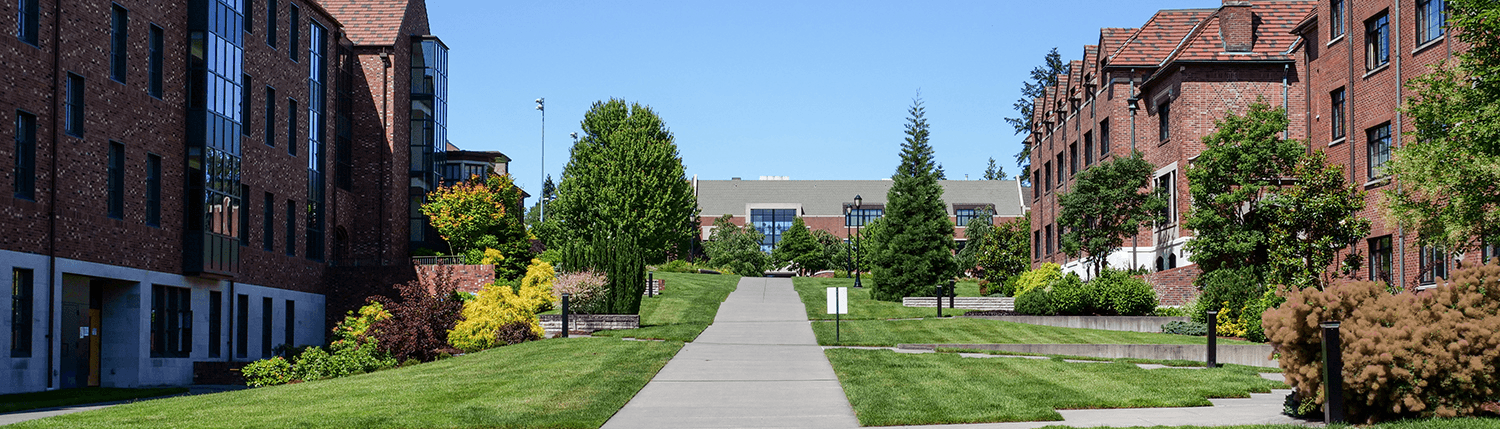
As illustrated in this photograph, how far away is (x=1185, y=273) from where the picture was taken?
40.9 metres

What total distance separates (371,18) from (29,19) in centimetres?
2934

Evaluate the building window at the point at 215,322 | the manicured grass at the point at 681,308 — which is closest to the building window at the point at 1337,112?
the manicured grass at the point at 681,308

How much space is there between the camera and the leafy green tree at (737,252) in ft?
300

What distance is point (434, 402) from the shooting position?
17.2 meters

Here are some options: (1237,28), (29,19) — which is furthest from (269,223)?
(1237,28)

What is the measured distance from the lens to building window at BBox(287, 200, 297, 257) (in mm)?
46656

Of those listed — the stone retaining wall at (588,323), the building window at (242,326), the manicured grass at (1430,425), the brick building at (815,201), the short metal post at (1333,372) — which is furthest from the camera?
the brick building at (815,201)

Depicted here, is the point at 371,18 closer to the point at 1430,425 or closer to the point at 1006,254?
the point at 1006,254

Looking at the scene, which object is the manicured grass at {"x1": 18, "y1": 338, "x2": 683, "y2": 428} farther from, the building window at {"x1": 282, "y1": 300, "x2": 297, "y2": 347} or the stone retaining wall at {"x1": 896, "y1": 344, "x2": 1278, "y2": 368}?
the building window at {"x1": 282, "y1": 300, "x2": 297, "y2": 347}

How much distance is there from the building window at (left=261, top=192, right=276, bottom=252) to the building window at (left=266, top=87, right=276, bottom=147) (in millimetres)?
1856

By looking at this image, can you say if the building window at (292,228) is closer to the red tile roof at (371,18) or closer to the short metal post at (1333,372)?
the red tile roof at (371,18)

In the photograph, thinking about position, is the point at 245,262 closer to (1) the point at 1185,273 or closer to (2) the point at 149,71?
(2) the point at 149,71

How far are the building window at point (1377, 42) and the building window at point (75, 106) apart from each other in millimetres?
31369

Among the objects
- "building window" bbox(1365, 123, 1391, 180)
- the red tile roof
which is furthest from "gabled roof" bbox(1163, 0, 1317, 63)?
the red tile roof
